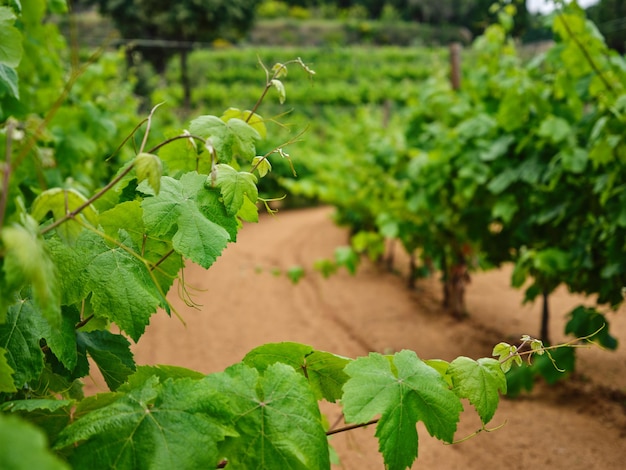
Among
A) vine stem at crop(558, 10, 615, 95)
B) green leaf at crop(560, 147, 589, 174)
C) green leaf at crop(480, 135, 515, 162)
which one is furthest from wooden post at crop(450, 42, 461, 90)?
vine stem at crop(558, 10, 615, 95)

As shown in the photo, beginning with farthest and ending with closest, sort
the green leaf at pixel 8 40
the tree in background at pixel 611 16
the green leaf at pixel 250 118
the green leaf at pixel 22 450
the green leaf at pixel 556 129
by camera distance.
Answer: the tree in background at pixel 611 16
the green leaf at pixel 556 129
the green leaf at pixel 250 118
the green leaf at pixel 8 40
the green leaf at pixel 22 450

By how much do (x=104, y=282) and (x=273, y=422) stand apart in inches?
15.3

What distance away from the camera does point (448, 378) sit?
1174mm

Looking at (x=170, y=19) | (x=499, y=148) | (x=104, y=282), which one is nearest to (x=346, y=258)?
(x=499, y=148)

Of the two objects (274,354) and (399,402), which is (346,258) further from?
(399,402)

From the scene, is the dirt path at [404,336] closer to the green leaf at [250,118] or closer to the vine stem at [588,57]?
the green leaf at [250,118]

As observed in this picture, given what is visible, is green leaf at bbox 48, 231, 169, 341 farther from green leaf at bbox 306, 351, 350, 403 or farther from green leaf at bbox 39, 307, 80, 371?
green leaf at bbox 306, 351, 350, 403

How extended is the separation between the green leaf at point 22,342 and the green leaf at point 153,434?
0.21m

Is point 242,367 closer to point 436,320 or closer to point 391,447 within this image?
point 391,447

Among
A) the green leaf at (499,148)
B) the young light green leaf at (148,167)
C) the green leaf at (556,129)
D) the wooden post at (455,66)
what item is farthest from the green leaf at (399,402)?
the wooden post at (455,66)

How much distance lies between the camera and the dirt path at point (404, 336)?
128 inches

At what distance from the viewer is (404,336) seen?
5.50m

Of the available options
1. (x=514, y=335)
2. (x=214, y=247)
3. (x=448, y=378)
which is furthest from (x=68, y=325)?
(x=514, y=335)

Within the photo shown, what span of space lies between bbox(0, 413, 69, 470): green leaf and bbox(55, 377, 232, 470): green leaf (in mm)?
357
